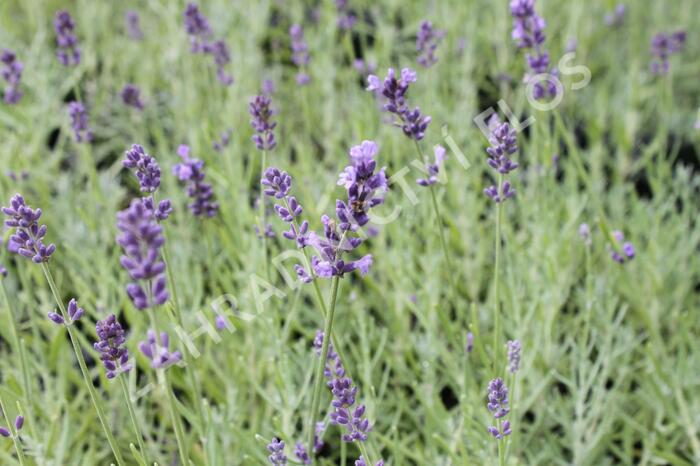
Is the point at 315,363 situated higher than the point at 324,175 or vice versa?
the point at 324,175

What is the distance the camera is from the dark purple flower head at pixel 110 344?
162 centimetres

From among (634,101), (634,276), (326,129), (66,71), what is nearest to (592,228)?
(634,276)

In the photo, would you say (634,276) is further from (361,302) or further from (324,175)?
(324,175)

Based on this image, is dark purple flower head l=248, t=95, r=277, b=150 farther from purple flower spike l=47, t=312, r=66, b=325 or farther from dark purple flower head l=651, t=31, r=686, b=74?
dark purple flower head l=651, t=31, r=686, b=74

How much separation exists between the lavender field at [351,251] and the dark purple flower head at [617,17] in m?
0.02

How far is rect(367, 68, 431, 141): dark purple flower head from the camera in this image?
1.95m

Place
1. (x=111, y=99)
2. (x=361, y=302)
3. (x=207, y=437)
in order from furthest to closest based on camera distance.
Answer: (x=111, y=99)
(x=361, y=302)
(x=207, y=437)

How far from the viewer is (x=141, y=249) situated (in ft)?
3.92

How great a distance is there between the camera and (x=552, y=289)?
9.04 feet

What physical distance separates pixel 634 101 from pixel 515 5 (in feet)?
5.96

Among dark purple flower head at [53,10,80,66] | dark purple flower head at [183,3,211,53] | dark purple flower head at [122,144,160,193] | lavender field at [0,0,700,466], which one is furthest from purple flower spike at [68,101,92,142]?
dark purple flower head at [122,144,160,193]

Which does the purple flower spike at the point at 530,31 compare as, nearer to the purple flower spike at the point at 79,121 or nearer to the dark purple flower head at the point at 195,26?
the dark purple flower head at the point at 195,26

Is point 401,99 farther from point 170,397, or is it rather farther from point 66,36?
point 66,36

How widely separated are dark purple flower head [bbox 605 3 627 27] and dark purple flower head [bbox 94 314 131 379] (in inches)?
161
